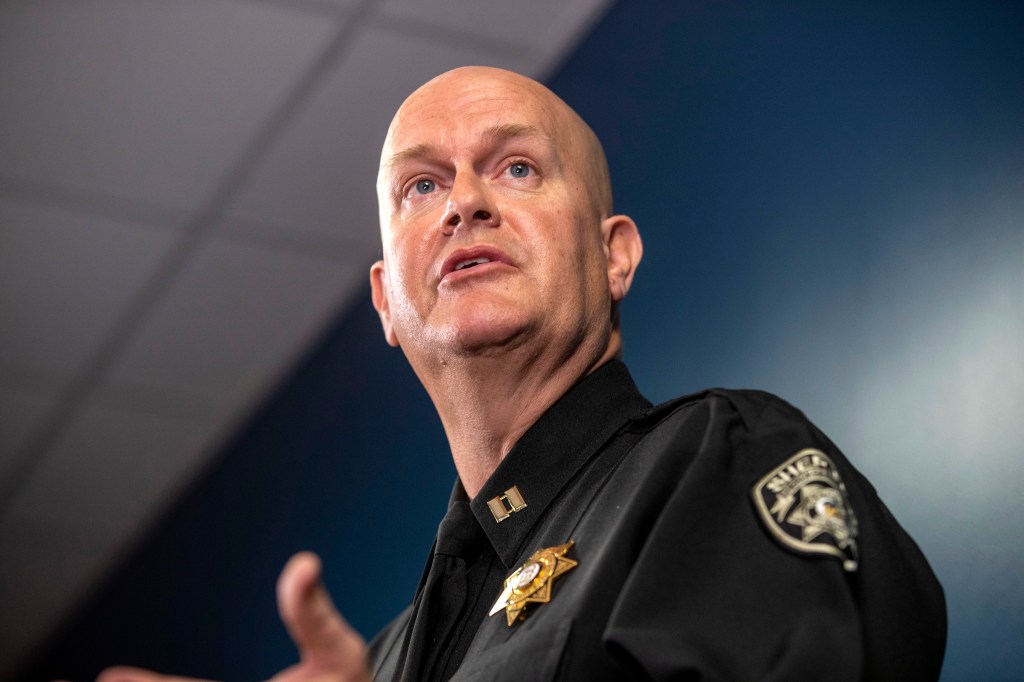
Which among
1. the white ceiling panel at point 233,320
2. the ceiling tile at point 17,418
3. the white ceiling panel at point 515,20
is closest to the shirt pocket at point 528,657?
the white ceiling panel at point 515,20

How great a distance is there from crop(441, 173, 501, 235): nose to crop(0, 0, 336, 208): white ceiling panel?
132 centimetres

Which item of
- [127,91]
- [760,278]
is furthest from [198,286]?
[760,278]

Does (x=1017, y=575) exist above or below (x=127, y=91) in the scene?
below

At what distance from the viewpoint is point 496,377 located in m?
1.62

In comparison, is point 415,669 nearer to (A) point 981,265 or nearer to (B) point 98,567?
(A) point 981,265

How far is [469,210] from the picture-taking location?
5.39ft

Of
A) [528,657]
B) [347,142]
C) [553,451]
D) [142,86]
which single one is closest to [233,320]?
[347,142]

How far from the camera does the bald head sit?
5.88ft

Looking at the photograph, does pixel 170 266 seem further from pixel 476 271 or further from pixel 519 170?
pixel 476 271

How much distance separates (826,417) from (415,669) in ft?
2.89

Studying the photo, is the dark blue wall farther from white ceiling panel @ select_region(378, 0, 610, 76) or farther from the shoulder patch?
the shoulder patch

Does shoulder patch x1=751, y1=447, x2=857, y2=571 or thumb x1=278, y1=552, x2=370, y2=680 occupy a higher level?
thumb x1=278, y1=552, x2=370, y2=680

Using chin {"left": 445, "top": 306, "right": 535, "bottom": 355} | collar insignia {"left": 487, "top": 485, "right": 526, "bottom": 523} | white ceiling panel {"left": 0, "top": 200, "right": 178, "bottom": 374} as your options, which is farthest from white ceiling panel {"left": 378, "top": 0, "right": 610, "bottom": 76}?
collar insignia {"left": 487, "top": 485, "right": 526, "bottom": 523}

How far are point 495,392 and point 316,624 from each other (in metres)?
0.72
